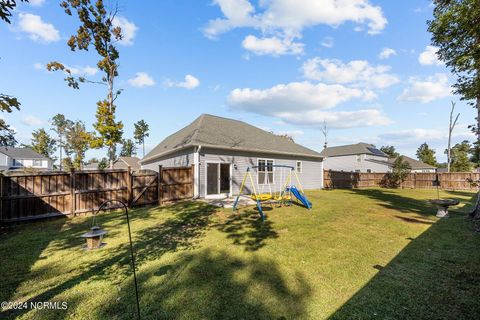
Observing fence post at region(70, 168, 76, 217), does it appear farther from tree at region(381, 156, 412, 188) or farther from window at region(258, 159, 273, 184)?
tree at region(381, 156, 412, 188)

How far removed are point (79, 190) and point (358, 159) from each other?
33.7 m

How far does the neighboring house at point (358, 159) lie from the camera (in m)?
30.9

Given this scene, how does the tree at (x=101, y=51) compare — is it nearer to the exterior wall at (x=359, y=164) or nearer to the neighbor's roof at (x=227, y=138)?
the neighbor's roof at (x=227, y=138)

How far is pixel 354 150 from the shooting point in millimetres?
A: 32562

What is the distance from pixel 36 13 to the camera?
8320mm

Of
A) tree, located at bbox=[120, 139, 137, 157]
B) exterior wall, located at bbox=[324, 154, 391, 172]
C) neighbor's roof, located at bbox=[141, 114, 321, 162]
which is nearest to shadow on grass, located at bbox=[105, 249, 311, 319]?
neighbor's roof, located at bbox=[141, 114, 321, 162]

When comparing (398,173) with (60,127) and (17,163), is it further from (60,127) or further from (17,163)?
(60,127)

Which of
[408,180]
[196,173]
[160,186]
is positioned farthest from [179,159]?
[408,180]

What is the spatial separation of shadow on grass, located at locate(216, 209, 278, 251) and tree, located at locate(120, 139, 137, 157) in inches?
2129

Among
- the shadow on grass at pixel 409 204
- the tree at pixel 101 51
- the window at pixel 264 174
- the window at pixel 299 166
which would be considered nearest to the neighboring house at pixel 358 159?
the window at pixel 299 166

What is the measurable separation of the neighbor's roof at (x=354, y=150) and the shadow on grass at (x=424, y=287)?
1056 inches

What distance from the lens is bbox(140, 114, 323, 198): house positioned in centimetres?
1191

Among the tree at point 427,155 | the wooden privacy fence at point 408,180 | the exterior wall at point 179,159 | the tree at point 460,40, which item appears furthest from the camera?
the tree at point 427,155

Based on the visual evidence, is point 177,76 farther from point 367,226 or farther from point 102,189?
point 367,226
